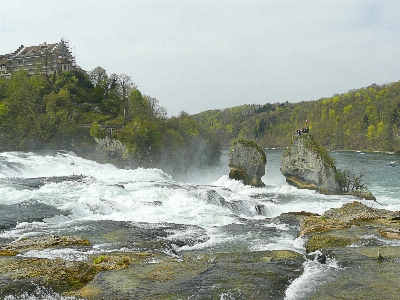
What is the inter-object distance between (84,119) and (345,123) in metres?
128

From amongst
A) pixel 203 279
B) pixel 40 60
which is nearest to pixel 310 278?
pixel 203 279

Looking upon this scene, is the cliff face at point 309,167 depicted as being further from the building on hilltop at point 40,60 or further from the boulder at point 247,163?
the building on hilltop at point 40,60

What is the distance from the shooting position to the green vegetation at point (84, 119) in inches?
2454

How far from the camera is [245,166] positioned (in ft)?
162

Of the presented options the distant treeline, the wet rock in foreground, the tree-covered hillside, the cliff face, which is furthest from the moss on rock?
the tree-covered hillside

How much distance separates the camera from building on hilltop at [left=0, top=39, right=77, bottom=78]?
84.4 metres

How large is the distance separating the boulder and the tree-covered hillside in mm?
72844

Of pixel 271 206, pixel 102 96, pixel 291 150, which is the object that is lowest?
pixel 271 206

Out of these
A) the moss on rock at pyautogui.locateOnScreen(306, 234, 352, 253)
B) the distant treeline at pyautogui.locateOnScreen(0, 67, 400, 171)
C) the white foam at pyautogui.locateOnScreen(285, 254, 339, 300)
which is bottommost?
the moss on rock at pyautogui.locateOnScreen(306, 234, 352, 253)

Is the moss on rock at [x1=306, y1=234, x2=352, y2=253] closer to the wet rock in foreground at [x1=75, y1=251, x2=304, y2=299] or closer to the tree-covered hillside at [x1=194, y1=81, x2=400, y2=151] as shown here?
the wet rock in foreground at [x1=75, y1=251, x2=304, y2=299]

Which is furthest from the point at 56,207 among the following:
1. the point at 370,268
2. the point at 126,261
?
the point at 370,268

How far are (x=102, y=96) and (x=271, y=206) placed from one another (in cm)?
5843

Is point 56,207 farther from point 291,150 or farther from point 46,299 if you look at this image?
point 291,150

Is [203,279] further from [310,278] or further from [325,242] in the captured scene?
[325,242]
